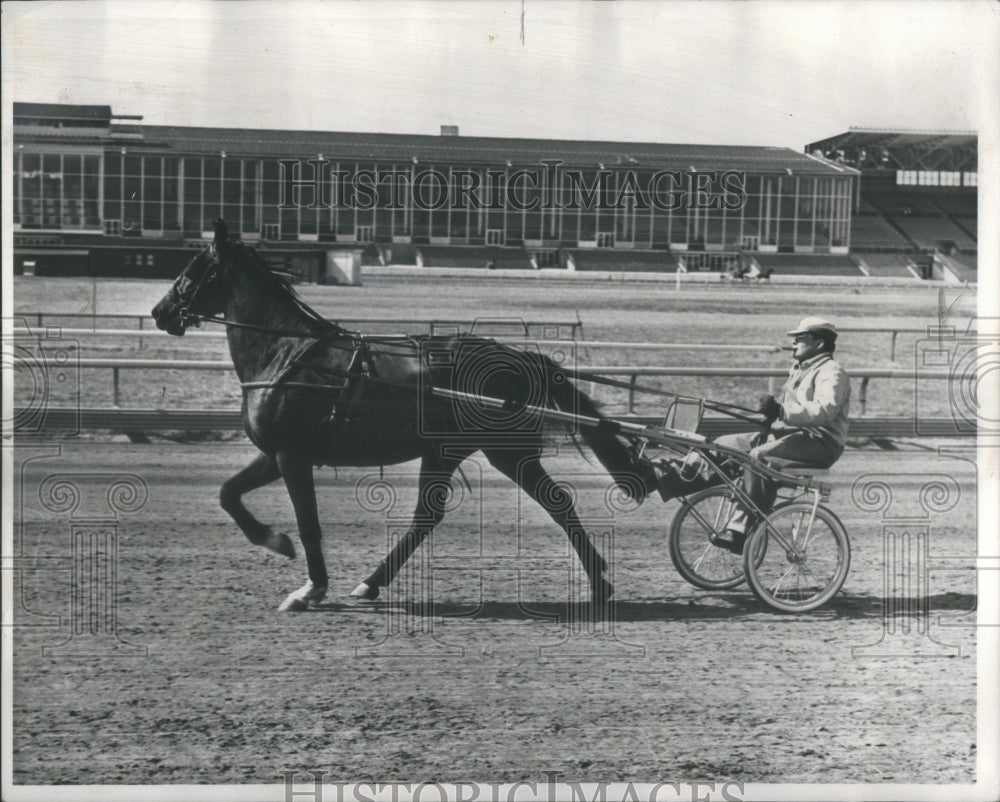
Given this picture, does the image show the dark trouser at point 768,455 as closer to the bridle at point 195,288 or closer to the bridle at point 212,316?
the bridle at point 212,316

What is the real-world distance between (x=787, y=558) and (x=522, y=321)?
147 centimetres

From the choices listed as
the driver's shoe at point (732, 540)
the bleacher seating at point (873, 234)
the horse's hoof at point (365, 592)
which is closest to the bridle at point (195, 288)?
the horse's hoof at point (365, 592)

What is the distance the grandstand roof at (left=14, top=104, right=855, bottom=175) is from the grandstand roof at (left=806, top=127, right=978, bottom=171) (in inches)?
9.7

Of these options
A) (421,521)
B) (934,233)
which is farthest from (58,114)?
(934,233)

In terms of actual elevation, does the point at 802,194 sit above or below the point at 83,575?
above

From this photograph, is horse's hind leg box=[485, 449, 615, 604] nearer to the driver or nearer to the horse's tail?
the horse's tail

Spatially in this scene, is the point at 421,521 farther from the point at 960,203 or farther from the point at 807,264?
the point at 960,203

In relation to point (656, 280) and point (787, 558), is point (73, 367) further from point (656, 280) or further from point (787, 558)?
point (787, 558)

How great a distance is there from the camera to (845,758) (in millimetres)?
5461

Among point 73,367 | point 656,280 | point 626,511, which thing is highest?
point 656,280

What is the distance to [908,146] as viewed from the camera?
5.95m

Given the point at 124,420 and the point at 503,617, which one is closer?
the point at 503,617

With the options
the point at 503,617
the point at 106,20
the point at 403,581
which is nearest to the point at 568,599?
the point at 503,617

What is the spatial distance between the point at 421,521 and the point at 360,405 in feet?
1.79
